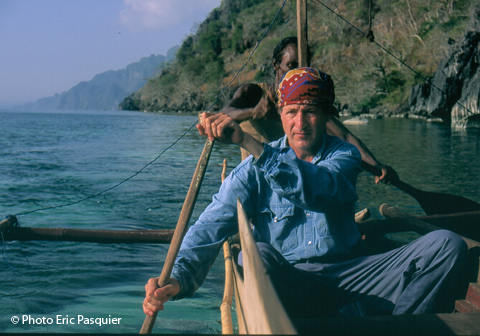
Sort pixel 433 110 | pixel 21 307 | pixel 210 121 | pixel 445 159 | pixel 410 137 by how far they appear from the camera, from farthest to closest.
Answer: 1. pixel 433 110
2. pixel 410 137
3. pixel 445 159
4. pixel 21 307
5. pixel 210 121

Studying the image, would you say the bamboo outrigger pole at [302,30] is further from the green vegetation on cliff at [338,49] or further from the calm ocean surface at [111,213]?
the calm ocean surface at [111,213]

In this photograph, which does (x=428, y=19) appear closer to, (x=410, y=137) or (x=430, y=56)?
(x=430, y=56)

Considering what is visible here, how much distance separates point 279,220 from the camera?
6.65ft

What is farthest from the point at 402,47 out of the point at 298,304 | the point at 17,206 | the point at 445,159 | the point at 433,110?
the point at 298,304

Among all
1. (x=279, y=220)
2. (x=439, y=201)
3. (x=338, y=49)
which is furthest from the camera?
(x=338, y=49)

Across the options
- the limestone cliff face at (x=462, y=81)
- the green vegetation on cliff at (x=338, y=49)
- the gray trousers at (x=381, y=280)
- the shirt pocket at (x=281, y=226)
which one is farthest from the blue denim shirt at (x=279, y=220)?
the limestone cliff face at (x=462, y=81)

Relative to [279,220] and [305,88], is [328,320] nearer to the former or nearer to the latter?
[279,220]

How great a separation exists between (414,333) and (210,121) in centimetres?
121

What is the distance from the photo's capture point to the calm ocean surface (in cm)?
344

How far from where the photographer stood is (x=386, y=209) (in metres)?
4.33

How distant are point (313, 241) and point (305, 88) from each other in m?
0.74

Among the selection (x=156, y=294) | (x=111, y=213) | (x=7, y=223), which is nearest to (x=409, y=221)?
(x=156, y=294)

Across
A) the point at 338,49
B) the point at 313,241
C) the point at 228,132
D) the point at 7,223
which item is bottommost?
the point at 7,223

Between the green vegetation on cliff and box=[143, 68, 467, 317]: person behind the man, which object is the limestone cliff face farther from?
box=[143, 68, 467, 317]: person behind the man
